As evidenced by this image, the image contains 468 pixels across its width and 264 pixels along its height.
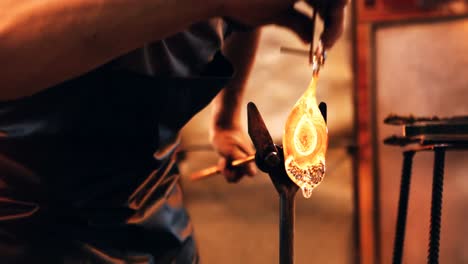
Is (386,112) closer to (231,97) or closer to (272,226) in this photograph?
(272,226)

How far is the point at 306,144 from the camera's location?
78 cm

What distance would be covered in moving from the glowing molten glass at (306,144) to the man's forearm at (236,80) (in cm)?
41

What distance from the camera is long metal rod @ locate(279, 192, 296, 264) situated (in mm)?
731

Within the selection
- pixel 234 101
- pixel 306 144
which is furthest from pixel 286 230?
pixel 234 101

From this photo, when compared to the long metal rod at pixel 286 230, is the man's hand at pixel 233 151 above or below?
above

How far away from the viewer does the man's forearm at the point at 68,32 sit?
0.60 meters

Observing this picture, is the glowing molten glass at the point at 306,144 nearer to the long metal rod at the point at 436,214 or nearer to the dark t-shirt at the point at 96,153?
the dark t-shirt at the point at 96,153

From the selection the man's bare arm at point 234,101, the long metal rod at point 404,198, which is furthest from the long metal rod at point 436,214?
the man's bare arm at point 234,101

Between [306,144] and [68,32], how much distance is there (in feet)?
1.13

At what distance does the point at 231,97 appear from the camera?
1.21 m

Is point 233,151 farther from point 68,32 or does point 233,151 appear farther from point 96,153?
point 68,32

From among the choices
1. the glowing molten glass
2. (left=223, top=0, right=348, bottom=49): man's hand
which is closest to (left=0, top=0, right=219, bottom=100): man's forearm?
(left=223, top=0, right=348, bottom=49): man's hand

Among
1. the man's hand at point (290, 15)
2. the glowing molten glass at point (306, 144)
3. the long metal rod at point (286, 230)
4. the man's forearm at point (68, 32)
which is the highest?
the man's hand at point (290, 15)

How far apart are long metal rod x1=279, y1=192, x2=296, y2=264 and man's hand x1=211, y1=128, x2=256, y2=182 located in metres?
0.36
